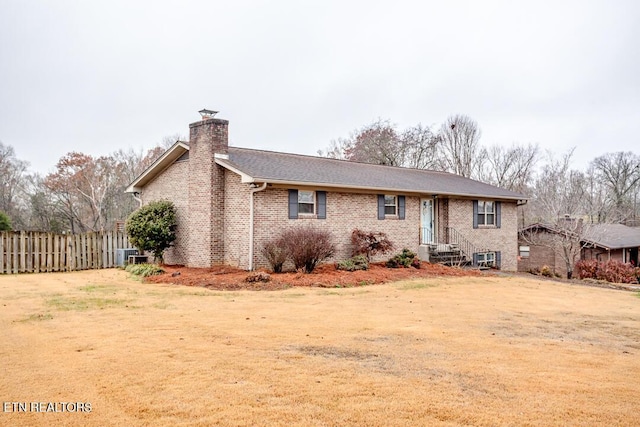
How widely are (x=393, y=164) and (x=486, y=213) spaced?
17.7 meters

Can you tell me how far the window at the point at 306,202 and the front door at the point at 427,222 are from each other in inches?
239

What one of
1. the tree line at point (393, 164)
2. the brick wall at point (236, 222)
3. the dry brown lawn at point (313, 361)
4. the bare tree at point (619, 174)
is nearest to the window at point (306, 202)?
the brick wall at point (236, 222)

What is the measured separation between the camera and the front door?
818 inches

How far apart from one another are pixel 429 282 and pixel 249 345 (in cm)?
984

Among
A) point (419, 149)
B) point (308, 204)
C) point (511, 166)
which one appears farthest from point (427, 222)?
point (511, 166)

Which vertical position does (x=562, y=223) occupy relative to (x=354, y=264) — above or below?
above

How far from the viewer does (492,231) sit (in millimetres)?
23625

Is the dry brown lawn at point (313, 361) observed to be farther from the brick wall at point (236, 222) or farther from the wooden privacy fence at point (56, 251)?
the wooden privacy fence at point (56, 251)

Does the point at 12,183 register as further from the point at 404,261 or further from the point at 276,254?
the point at 404,261

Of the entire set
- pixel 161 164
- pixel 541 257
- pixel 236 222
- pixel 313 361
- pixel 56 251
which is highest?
pixel 161 164

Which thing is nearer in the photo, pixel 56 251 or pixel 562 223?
pixel 56 251

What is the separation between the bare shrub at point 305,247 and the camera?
15086mm

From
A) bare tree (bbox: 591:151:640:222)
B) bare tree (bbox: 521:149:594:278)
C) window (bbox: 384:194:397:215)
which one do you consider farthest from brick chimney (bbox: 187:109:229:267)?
bare tree (bbox: 591:151:640:222)

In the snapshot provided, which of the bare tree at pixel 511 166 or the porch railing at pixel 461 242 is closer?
the porch railing at pixel 461 242
